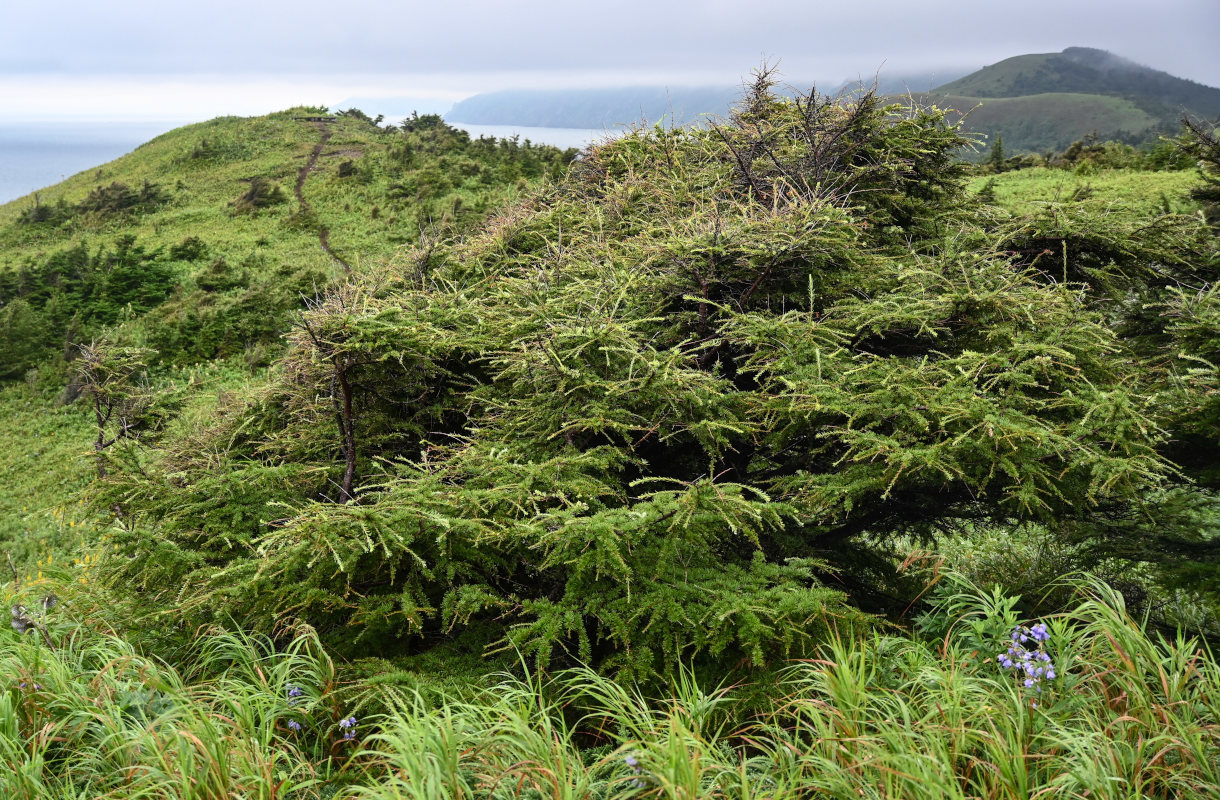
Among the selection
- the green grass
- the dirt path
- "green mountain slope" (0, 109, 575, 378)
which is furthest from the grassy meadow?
the dirt path

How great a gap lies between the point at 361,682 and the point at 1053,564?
5392 millimetres

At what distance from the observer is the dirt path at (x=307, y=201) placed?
2383 cm

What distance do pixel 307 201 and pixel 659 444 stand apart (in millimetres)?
30593

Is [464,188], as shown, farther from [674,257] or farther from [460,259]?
[674,257]

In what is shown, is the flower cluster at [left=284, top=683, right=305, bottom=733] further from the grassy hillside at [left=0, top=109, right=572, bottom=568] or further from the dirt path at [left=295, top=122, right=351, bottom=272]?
the dirt path at [left=295, top=122, right=351, bottom=272]

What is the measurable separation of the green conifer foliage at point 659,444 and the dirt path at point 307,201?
13.9 metres

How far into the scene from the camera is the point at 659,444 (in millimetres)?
4504

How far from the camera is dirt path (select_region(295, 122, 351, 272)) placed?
23.8 m

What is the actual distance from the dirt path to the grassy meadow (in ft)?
45.6

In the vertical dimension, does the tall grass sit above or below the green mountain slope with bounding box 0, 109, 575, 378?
below

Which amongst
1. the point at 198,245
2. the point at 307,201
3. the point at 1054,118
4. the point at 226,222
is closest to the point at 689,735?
the point at 198,245

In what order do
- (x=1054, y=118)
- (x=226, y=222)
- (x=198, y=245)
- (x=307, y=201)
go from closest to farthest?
(x=198, y=245) → (x=226, y=222) → (x=307, y=201) → (x=1054, y=118)

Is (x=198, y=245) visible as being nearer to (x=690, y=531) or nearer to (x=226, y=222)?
(x=226, y=222)

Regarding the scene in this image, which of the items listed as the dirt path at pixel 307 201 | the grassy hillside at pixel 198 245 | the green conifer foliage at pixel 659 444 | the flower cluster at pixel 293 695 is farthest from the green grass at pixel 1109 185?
the dirt path at pixel 307 201
